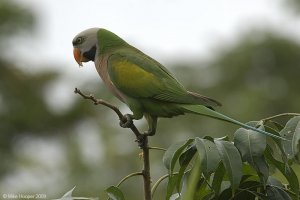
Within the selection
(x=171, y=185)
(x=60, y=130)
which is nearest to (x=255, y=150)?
(x=171, y=185)

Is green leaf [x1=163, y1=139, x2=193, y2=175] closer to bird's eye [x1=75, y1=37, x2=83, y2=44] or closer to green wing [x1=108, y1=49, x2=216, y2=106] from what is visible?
green wing [x1=108, y1=49, x2=216, y2=106]

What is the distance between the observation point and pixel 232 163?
2518mm

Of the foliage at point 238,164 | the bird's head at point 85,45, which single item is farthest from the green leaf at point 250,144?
the bird's head at point 85,45

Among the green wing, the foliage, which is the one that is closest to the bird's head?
the green wing

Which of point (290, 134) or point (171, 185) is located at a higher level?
point (290, 134)

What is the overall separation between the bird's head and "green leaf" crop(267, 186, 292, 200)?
1.75m

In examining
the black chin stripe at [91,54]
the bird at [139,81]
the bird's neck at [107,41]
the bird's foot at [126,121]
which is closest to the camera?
the bird's foot at [126,121]

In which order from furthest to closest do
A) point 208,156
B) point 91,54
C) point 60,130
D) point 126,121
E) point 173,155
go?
point 60,130, point 91,54, point 126,121, point 173,155, point 208,156

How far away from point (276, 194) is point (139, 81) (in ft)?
4.15

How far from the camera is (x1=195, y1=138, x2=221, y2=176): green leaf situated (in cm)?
249

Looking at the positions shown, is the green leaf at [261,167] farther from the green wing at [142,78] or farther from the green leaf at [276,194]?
the green wing at [142,78]

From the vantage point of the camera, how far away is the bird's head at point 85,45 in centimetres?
410

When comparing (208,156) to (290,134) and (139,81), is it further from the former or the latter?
(139,81)

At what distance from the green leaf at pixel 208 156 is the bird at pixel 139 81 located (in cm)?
68
